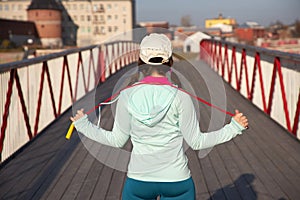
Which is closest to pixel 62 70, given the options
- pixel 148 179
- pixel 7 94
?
pixel 7 94

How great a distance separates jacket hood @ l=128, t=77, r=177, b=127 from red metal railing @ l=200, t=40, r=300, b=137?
2007 millimetres

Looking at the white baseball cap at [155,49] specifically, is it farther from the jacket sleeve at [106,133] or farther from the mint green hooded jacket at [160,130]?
the jacket sleeve at [106,133]

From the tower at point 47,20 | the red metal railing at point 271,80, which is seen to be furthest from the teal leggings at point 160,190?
the tower at point 47,20

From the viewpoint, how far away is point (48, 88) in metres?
8.13

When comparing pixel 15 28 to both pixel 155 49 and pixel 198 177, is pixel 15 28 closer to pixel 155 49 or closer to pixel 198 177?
pixel 198 177

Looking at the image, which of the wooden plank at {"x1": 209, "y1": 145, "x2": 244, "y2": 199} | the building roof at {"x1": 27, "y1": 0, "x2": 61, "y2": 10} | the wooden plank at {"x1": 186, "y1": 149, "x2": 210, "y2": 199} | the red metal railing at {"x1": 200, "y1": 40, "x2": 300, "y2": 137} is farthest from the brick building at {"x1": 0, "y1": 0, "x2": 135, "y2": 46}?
the wooden plank at {"x1": 186, "y1": 149, "x2": 210, "y2": 199}

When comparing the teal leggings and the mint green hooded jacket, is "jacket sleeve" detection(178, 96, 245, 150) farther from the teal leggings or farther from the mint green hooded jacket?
the teal leggings

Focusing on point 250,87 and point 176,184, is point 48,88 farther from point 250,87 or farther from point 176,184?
point 176,184

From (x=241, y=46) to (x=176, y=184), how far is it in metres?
9.19

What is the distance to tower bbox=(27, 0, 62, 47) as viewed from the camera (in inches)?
3403

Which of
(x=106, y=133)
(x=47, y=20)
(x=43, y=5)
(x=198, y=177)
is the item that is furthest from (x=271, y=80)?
(x=43, y=5)

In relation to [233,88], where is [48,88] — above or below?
above

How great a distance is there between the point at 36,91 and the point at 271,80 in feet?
13.5

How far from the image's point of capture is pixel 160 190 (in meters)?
2.08
